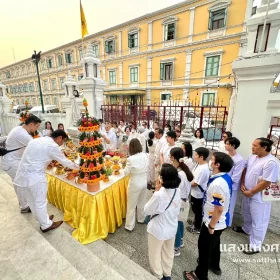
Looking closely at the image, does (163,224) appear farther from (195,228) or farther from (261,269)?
(261,269)

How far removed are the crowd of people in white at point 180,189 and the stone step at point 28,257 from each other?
1.02ft

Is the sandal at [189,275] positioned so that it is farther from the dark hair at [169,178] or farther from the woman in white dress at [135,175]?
the dark hair at [169,178]

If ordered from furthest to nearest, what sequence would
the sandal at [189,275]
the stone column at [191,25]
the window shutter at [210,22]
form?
the stone column at [191,25] → the window shutter at [210,22] → the sandal at [189,275]

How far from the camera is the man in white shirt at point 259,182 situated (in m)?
2.10

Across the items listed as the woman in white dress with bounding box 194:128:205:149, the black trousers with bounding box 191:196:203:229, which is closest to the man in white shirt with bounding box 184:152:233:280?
the black trousers with bounding box 191:196:203:229

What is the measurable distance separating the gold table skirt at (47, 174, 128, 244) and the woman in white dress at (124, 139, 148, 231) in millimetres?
270

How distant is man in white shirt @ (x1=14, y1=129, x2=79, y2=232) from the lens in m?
2.19

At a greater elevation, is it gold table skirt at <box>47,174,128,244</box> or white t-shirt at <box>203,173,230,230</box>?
white t-shirt at <box>203,173,230,230</box>

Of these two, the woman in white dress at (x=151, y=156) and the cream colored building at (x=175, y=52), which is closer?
the woman in white dress at (x=151, y=156)

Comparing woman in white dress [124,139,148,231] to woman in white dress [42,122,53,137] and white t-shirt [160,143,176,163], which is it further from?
woman in white dress [42,122,53,137]

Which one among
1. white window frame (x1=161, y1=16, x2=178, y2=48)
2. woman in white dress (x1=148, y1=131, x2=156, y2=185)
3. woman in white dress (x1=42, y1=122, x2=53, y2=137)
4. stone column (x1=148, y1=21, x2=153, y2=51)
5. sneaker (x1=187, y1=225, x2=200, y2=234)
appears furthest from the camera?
stone column (x1=148, y1=21, x2=153, y2=51)

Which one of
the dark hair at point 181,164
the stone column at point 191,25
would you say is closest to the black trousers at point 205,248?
the dark hair at point 181,164

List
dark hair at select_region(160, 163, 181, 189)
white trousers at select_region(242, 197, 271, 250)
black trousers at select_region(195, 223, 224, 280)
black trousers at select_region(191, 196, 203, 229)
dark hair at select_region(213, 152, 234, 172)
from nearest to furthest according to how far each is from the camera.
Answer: dark hair at select_region(160, 163, 181, 189) → dark hair at select_region(213, 152, 234, 172) → black trousers at select_region(195, 223, 224, 280) → white trousers at select_region(242, 197, 271, 250) → black trousers at select_region(191, 196, 203, 229)

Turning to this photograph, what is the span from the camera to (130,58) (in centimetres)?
1688
